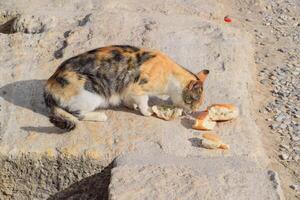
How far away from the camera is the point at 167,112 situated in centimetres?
536

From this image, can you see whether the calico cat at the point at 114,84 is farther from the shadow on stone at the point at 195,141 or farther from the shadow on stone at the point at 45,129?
the shadow on stone at the point at 195,141

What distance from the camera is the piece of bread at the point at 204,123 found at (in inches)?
206

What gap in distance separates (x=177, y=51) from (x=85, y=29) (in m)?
1.23

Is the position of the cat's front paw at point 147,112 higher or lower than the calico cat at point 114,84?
lower

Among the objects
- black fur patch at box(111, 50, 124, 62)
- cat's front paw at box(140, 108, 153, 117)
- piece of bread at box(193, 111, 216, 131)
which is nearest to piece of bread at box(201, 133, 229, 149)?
piece of bread at box(193, 111, 216, 131)

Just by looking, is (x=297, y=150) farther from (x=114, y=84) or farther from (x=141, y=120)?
(x=114, y=84)

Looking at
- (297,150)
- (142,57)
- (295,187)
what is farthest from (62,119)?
(297,150)

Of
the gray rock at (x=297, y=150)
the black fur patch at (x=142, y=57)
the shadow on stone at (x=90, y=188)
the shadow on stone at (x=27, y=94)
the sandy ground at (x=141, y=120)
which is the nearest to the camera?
the sandy ground at (x=141, y=120)

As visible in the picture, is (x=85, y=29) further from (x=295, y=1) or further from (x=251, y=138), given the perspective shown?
(x=295, y=1)

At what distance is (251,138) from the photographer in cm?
518

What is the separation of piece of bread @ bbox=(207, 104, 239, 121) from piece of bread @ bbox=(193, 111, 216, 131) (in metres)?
0.04

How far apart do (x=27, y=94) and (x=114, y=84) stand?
1.03 m

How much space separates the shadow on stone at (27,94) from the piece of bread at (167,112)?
1.11m

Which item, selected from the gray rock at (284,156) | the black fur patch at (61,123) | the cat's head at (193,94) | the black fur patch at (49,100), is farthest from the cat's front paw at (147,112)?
the gray rock at (284,156)
